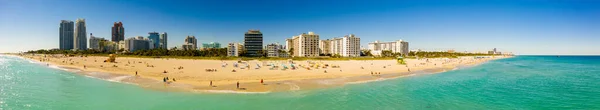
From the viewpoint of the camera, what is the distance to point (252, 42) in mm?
122812

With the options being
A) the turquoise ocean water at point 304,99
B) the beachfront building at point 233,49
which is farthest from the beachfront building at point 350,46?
the turquoise ocean water at point 304,99

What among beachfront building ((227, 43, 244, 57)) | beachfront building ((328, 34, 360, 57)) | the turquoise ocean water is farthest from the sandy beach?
Answer: beachfront building ((227, 43, 244, 57))

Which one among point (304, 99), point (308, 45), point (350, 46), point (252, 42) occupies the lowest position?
point (304, 99)

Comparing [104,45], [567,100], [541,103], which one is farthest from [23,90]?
[104,45]

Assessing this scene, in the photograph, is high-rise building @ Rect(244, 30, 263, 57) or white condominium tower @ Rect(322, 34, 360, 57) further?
white condominium tower @ Rect(322, 34, 360, 57)

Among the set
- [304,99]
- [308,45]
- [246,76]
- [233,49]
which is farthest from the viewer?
[233,49]

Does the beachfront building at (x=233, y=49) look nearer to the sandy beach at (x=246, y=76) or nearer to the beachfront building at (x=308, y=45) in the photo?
the beachfront building at (x=308, y=45)

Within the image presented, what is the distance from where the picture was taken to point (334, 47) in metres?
151

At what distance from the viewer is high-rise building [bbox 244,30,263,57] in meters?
122

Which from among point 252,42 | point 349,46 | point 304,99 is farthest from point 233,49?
point 304,99

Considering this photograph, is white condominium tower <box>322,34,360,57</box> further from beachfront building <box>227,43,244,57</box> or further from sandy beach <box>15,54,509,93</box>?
sandy beach <box>15,54,509,93</box>

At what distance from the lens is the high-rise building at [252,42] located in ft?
401

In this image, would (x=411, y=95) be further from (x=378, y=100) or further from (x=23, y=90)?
(x=23, y=90)

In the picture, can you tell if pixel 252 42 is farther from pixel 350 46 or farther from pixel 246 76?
pixel 246 76
